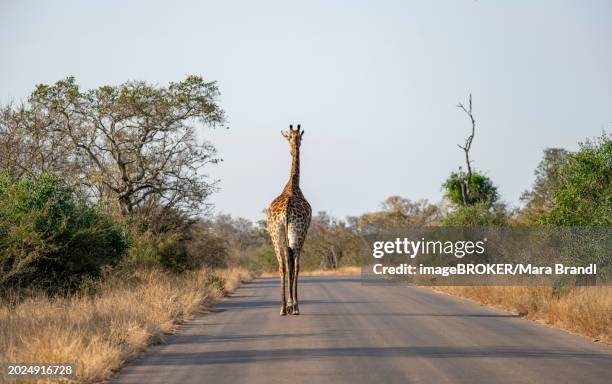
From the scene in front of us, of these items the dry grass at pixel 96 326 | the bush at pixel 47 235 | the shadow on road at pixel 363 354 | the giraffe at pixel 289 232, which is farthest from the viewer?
the bush at pixel 47 235

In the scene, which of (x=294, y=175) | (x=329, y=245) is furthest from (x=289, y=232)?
(x=329, y=245)

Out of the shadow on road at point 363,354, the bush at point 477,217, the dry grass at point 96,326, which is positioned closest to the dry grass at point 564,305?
the shadow on road at point 363,354

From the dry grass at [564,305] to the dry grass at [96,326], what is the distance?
788cm

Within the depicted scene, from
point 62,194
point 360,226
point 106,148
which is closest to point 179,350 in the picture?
point 62,194

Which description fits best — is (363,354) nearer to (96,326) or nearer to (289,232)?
(96,326)

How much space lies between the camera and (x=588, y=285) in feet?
74.4

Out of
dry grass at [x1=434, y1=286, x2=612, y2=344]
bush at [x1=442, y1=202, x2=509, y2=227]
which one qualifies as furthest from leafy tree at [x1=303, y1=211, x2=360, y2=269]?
dry grass at [x1=434, y1=286, x2=612, y2=344]

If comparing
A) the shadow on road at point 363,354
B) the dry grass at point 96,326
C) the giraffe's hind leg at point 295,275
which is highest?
the giraffe's hind leg at point 295,275

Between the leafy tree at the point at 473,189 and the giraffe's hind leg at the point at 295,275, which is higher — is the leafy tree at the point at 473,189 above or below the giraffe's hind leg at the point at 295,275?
above

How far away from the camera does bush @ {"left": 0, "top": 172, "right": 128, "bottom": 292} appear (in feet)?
70.7

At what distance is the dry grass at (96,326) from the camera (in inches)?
466

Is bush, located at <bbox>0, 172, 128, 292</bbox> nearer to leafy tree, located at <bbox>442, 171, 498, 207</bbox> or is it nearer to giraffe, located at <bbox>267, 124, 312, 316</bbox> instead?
giraffe, located at <bbox>267, 124, 312, 316</bbox>

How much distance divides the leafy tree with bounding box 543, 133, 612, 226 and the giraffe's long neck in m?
6.63

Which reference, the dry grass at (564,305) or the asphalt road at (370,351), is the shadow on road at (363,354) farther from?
the dry grass at (564,305)
